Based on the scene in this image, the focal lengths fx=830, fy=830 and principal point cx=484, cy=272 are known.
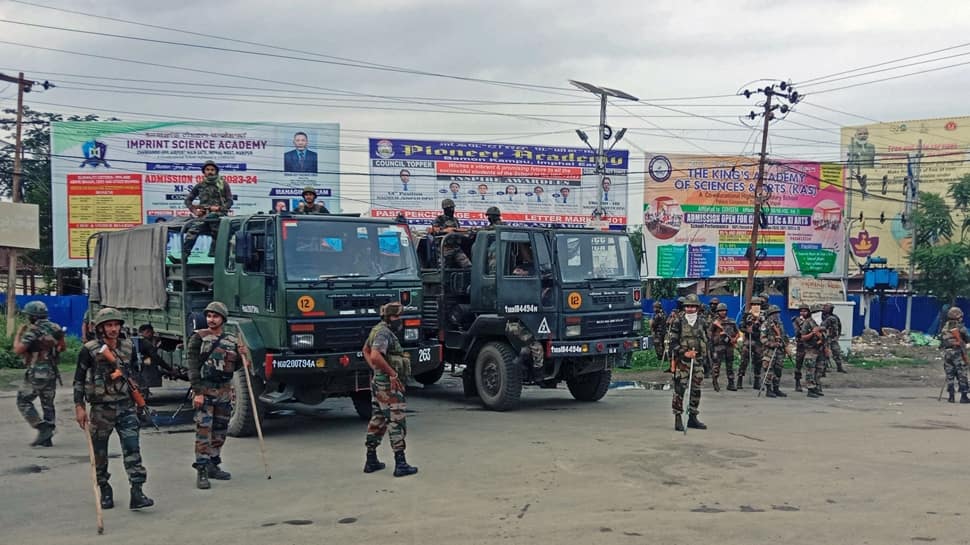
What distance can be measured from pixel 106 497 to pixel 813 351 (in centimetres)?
1185

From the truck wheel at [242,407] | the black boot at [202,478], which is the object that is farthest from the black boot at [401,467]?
the truck wheel at [242,407]

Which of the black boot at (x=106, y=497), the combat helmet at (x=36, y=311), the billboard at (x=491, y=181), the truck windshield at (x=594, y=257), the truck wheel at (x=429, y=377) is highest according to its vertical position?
the billboard at (x=491, y=181)

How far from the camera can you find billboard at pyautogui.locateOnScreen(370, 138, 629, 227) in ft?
84.3

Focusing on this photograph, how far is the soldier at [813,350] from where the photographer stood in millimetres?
14477

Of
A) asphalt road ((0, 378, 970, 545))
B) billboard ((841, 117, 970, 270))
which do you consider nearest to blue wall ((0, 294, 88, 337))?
asphalt road ((0, 378, 970, 545))

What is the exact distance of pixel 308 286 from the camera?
965cm

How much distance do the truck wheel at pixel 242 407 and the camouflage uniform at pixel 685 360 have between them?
5052mm

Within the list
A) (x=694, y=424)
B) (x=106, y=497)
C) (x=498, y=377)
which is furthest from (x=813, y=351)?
(x=106, y=497)

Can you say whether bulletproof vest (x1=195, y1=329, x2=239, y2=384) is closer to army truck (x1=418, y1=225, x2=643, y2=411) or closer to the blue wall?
army truck (x1=418, y1=225, x2=643, y2=411)

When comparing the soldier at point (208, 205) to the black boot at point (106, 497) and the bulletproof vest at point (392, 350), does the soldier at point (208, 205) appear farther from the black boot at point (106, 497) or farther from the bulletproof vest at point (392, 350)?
the black boot at point (106, 497)

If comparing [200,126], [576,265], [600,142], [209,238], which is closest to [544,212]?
[600,142]

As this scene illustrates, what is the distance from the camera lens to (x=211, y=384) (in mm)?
7586

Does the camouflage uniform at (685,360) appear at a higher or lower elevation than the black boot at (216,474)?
higher

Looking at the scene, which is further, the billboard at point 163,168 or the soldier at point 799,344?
the billboard at point 163,168
